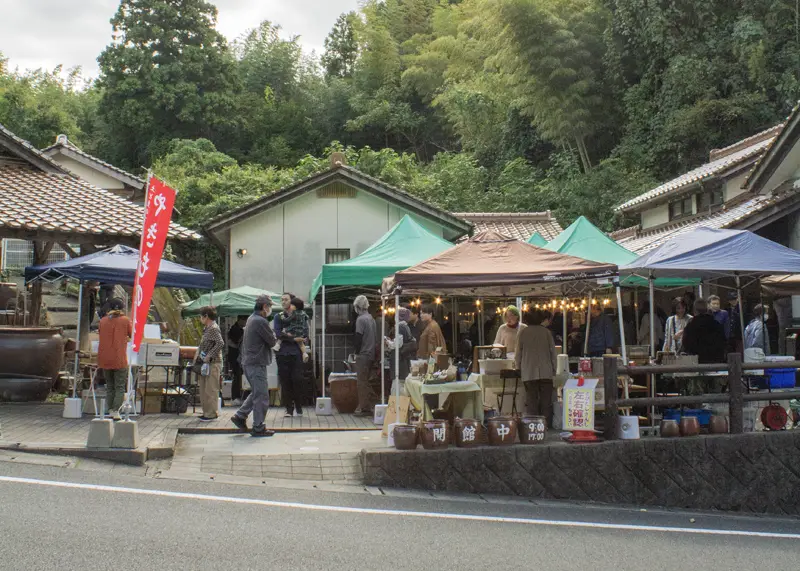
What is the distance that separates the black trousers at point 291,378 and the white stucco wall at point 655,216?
57.7 ft

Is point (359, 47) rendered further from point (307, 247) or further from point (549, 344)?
point (549, 344)

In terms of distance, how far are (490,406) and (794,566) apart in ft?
19.5

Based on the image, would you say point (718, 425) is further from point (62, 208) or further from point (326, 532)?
point (62, 208)

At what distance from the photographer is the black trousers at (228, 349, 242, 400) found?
17.1 metres

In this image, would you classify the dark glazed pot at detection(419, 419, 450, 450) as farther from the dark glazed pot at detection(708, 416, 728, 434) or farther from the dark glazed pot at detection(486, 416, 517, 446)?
the dark glazed pot at detection(708, 416, 728, 434)

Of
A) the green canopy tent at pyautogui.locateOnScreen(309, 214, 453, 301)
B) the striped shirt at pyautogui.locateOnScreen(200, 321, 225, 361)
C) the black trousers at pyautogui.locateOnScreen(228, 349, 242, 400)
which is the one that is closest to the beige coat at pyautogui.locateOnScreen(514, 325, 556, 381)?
the green canopy tent at pyautogui.locateOnScreen(309, 214, 453, 301)

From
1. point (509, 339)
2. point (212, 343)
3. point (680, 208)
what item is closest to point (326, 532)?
point (212, 343)

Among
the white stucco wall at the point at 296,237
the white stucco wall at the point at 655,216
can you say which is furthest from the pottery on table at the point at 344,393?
the white stucco wall at the point at 655,216

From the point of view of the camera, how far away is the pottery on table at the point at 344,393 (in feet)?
48.6

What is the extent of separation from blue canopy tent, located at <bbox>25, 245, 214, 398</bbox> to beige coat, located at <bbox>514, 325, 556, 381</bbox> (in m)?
5.81

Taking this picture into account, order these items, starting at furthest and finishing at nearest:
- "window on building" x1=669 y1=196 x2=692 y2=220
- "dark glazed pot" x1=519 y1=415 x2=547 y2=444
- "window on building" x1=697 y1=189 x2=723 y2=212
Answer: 1. "window on building" x1=669 y1=196 x2=692 y2=220
2. "window on building" x1=697 y1=189 x2=723 y2=212
3. "dark glazed pot" x1=519 y1=415 x2=547 y2=444

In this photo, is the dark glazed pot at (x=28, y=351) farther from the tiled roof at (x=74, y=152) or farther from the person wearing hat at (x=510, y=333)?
the tiled roof at (x=74, y=152)

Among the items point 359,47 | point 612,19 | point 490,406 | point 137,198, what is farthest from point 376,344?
point 359,47

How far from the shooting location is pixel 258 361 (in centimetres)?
1184
